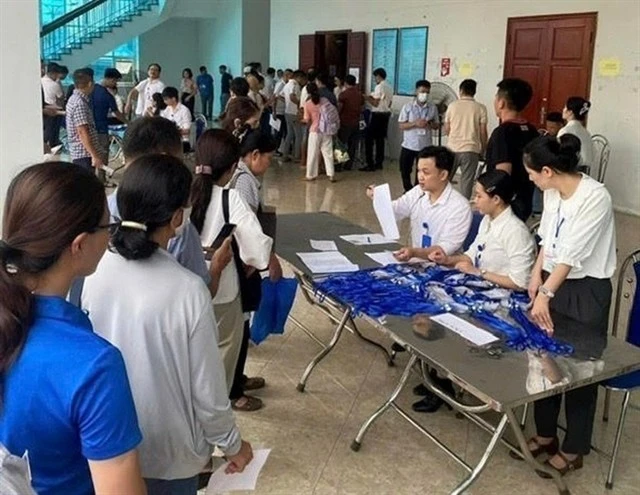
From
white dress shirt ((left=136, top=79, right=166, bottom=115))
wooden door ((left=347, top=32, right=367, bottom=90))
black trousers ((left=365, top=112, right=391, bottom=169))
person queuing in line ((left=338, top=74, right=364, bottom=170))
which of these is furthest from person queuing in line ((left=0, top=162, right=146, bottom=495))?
wooden door ((left=347, top=32, right=367, bottom=90))

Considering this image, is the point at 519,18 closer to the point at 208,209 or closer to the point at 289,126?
the point at 289,126

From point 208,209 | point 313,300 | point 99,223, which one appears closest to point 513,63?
point 313,300

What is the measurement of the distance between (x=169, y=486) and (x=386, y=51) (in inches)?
398

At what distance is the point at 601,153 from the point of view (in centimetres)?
727

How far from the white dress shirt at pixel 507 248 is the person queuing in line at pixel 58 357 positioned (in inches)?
76.1

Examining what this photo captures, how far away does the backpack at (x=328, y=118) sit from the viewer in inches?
347

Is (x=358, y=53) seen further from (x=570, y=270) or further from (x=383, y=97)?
(x=570, y=270)

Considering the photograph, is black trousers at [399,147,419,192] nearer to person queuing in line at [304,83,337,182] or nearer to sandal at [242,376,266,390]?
person queuing in line at [304,83,337,182]

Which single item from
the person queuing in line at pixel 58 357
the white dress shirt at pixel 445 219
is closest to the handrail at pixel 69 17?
the white dress shirt at pixel 445 219

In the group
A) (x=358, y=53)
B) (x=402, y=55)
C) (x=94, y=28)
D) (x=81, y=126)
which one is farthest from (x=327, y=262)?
(x=94, y=28)

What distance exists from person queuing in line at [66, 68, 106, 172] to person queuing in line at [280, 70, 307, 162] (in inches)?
183

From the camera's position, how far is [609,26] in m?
7.18

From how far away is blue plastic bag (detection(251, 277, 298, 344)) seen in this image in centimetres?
300

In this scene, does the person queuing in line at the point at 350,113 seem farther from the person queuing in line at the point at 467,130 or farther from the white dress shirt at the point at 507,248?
the white dress shirt at the point at 507,248
